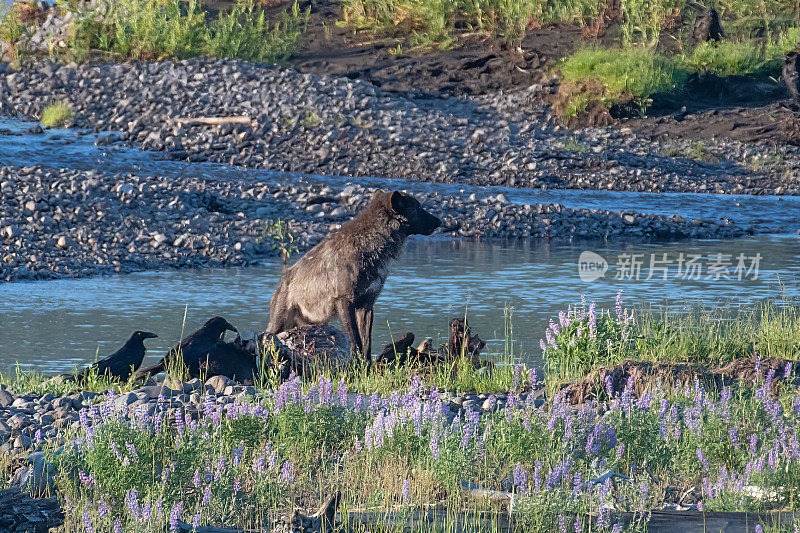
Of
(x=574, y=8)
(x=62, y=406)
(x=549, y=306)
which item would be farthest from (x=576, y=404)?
(x=574, y=8)

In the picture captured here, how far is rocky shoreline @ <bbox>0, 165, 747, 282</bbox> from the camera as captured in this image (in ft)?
50.9

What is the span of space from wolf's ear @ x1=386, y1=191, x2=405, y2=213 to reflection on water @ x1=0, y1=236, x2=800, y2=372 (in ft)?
3.58

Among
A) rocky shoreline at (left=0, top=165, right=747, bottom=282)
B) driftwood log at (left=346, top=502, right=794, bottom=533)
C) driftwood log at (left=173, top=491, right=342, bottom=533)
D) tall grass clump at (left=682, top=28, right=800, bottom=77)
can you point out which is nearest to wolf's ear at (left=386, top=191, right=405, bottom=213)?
driftwood log at (left=346, top=502, right=794, bottom=533)

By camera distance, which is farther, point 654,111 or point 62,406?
point 654,111

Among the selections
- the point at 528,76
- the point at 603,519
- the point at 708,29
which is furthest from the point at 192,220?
the point at 708,29

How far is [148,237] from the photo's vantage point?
16281mm

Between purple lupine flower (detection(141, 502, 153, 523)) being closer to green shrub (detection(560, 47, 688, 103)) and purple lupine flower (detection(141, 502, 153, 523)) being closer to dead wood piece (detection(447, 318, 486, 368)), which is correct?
dead wood piece (detection(447, 318, 486, 368))

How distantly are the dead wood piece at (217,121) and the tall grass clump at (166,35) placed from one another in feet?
15.0

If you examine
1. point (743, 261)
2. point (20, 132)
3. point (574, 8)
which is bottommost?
point (743, 261)

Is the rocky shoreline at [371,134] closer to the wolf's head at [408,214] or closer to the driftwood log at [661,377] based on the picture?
the wolf's head at [408,214]

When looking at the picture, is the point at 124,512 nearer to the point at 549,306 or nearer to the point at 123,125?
the point at 549,306

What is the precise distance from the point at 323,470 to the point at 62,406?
2266mm

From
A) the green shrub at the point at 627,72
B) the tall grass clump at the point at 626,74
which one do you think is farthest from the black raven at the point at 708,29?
the tall grass clump at the point at 626,74

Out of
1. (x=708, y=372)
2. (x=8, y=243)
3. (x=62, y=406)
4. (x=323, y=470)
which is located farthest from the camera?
(x=8, y=243)
